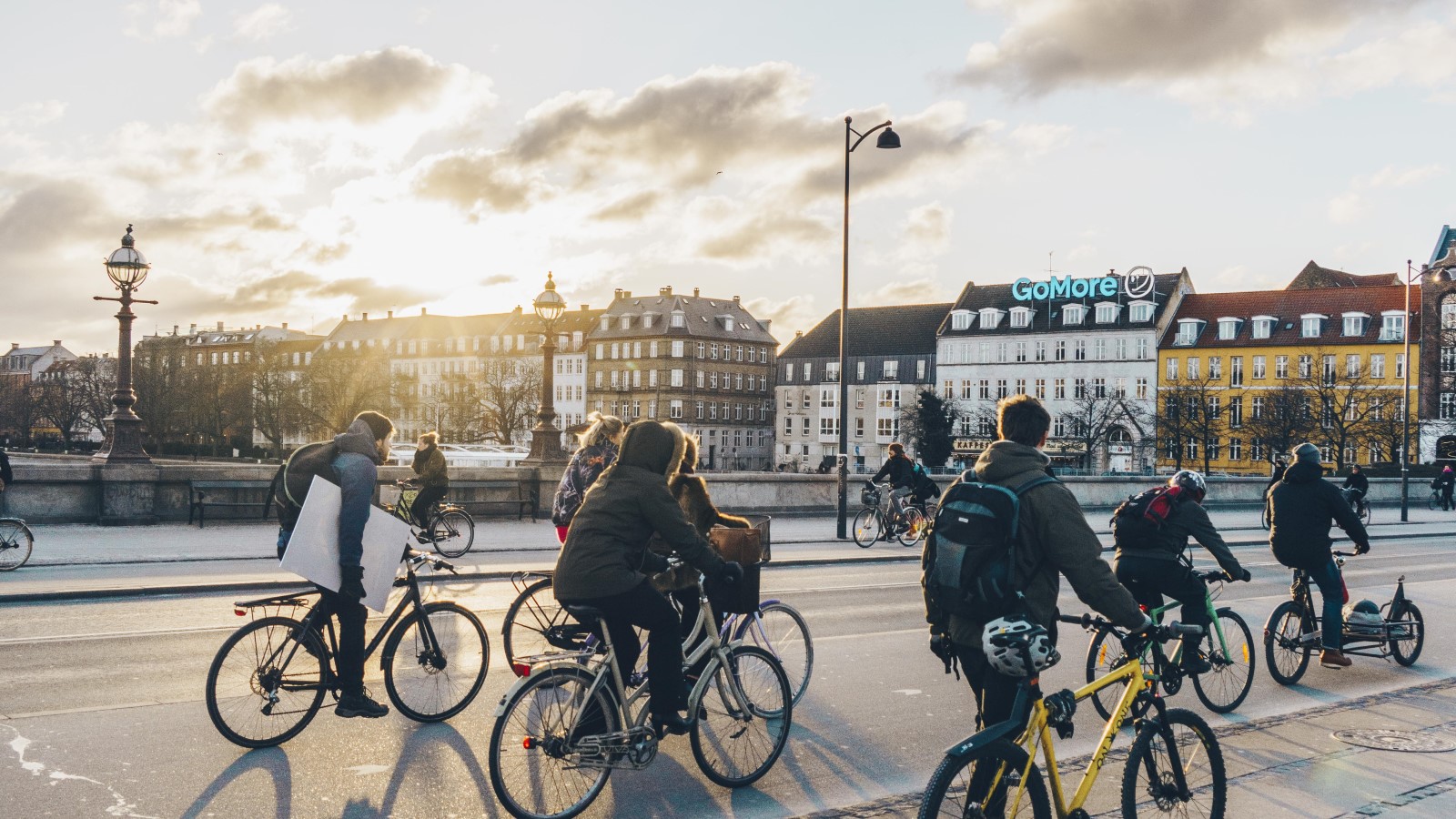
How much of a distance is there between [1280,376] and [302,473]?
87279 mm

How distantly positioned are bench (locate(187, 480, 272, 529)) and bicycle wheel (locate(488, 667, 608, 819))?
17.2 metres

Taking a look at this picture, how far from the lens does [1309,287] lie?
92.7m

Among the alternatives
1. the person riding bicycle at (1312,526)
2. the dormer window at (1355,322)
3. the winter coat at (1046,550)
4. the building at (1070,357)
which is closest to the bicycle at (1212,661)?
the person riding bicycle at (1312,526)

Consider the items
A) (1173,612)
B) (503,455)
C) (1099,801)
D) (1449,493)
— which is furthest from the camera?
(503,455)

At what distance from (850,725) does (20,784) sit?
435cm

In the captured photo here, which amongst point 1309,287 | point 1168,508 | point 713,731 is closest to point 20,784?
point 713,731

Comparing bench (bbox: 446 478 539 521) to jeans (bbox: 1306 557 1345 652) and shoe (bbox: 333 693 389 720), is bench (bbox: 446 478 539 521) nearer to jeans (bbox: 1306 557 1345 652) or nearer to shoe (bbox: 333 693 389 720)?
jeans (bbox: 1306 557 1345 652)

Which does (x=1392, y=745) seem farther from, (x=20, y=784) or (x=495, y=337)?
(x=495, y=337)

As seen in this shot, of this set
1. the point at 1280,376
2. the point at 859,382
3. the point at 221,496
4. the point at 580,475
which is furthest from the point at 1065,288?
the point at 580,475

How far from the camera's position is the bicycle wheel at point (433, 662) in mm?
6992

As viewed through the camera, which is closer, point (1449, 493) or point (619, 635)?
point (619, 635)

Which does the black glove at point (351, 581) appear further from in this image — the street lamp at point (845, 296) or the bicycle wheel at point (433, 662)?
the street lamp at point (845, 296)

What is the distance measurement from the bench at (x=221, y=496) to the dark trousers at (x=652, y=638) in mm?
17126

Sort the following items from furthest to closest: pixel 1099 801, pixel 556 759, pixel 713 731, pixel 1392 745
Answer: pixel 1392 745 → pixel 713 731 → pixel 1099 801 → pixel 556 759
